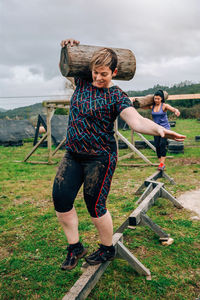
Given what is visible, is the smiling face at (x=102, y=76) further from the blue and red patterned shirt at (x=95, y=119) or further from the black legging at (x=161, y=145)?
the black legging at (x=161, y=145)

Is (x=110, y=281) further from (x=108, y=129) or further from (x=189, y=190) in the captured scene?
(x=189, y=190)

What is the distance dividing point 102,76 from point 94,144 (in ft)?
1.91

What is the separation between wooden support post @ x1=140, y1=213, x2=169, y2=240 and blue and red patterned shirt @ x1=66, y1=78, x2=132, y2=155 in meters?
1.39

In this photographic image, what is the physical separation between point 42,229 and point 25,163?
Result: 22.9 feet

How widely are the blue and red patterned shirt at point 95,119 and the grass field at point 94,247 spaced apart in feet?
4.74

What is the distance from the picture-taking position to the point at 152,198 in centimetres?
383

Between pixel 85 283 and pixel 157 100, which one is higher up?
pixel 157 100

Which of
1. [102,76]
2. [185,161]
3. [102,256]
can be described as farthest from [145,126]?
[185,161]

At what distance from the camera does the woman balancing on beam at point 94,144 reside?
2137 millimetres

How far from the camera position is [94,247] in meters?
3.38

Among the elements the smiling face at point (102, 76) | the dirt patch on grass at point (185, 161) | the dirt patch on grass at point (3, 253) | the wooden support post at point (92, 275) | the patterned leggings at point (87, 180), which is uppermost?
the smiling face at point (102, 76)

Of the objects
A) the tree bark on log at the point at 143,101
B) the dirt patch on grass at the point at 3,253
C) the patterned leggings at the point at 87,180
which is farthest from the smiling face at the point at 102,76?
the tree bark on log at the point at 143,101

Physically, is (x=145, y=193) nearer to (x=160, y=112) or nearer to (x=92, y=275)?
(x=92, y=275)

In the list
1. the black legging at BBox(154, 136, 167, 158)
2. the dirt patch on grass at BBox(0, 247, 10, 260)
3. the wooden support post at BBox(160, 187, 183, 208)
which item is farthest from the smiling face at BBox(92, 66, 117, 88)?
the black legging at BBox(154, 136, 167, 158)
